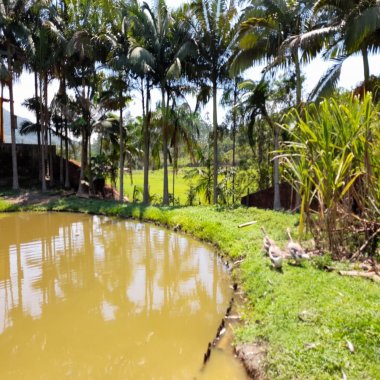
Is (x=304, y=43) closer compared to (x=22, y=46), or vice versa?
(x=304, y=43)

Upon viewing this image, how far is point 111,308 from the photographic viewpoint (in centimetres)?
554

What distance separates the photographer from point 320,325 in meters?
4.09

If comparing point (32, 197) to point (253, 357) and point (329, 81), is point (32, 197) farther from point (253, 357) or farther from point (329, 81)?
point (253, 357)

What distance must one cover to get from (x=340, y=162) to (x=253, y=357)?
129 inches

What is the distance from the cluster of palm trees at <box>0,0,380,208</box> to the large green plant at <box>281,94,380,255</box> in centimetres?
419

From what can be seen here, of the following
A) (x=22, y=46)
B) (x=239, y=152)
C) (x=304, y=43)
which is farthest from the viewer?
(x=239, y=152)

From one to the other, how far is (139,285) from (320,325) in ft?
11.4

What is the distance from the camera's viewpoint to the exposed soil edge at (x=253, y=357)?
145 inches

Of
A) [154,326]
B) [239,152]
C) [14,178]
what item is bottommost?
[154,326]

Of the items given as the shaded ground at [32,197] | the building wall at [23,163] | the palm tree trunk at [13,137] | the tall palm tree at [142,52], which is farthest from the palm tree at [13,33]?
the tall palm tree at [142,52]

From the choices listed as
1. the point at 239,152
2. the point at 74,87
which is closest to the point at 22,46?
the point at 74,87

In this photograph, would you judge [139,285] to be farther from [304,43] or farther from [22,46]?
[22,46]

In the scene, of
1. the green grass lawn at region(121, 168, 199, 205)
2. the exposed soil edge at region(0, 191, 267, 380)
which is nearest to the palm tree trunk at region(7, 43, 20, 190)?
the green grass lawn at region(121, 168, 199, 205)

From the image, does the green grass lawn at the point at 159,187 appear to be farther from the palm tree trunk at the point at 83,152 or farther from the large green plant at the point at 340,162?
the large green plant at the point at 340,162
